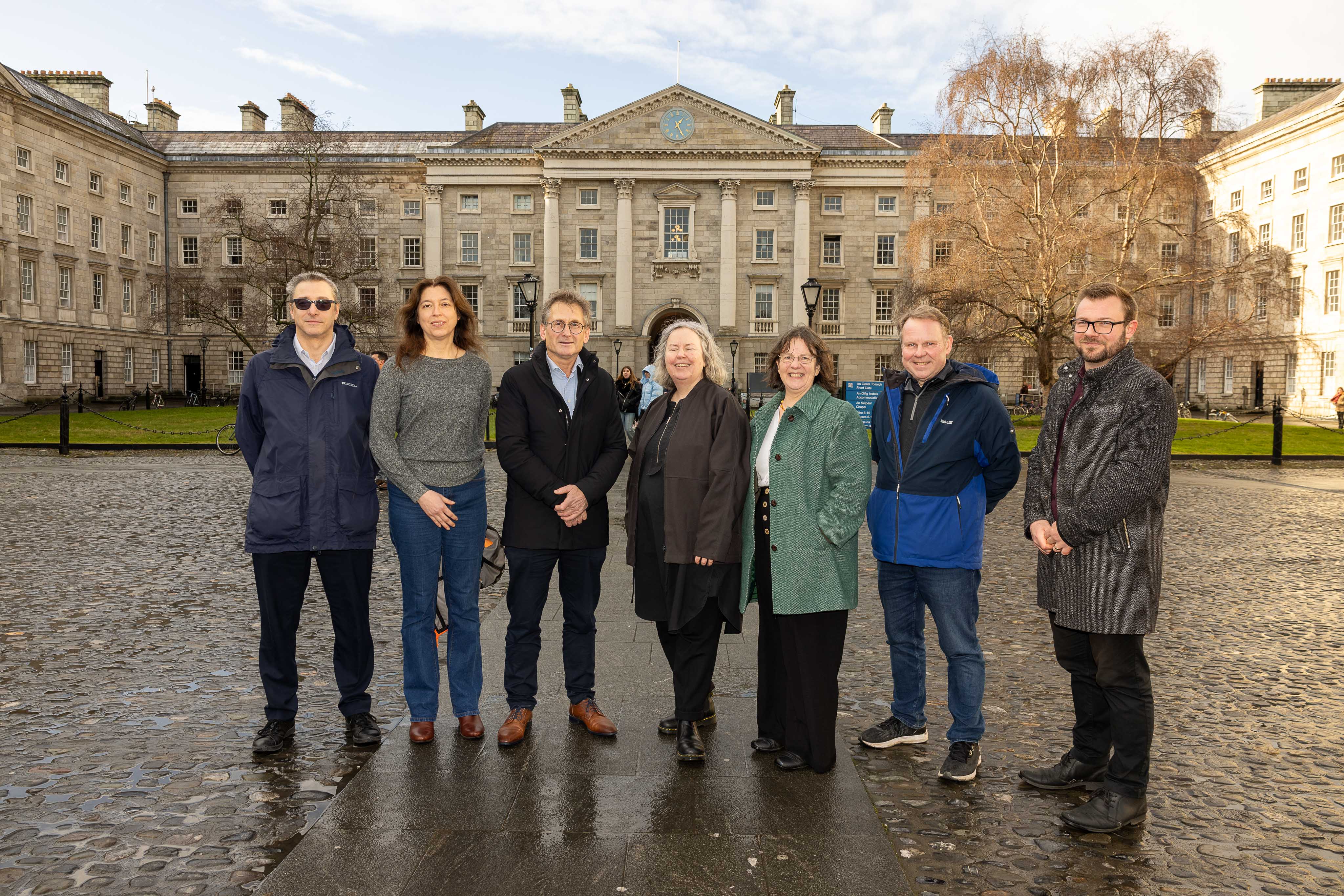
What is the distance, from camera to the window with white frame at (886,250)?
54.2m

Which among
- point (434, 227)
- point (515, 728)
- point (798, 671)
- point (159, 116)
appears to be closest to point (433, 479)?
point (515, 728)

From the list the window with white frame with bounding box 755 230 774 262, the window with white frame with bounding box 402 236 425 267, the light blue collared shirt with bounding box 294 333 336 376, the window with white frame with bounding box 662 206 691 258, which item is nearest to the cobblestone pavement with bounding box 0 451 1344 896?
the light blue collared shirt with bounding box 294 333 336 376

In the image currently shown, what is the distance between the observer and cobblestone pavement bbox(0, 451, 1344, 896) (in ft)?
10.3

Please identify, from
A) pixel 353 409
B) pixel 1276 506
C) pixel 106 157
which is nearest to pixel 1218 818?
pixel 353 409

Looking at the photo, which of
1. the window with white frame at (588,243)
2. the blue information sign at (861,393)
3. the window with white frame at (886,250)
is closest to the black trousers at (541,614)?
the blue information sign at (861,393)

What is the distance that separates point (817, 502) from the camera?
3.95 meters

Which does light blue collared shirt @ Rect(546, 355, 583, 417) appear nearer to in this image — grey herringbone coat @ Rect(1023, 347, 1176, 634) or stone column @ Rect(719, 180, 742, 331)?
grey herringbone coat @ Rect(1023, 347, 1176, 634)

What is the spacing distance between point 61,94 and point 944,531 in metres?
57.3

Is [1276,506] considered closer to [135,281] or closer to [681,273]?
[681,273]

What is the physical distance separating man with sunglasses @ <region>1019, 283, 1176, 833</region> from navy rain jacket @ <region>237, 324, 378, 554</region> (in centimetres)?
296

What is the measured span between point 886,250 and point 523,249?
21.3m

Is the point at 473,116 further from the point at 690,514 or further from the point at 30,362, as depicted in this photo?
the point at 690,514

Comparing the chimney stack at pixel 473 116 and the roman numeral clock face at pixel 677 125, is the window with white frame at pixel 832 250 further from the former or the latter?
the chimney stack at pixel 473 116

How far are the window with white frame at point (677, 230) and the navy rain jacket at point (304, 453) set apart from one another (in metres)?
50.0
